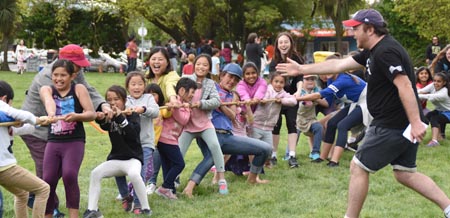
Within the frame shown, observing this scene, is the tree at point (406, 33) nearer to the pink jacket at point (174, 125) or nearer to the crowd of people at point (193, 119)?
the crowd of people at point (193, 119)

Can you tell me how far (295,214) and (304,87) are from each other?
330cm

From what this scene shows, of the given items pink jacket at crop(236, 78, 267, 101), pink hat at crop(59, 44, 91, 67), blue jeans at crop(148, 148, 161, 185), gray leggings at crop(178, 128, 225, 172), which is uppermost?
pink hat at crop(59, 44, 91, 67)

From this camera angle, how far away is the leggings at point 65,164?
573cm

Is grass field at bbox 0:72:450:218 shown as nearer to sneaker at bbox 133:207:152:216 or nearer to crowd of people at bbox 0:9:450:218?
sneaker at bbox 133:207:152:216

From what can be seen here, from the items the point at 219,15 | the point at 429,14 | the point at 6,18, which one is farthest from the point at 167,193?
the point at 6,18

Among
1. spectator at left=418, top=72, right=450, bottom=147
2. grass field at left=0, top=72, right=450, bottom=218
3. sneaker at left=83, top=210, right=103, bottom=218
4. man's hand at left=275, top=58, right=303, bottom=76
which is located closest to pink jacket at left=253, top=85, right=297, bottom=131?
grass field at left=0, top=72, right=450, bottom=218

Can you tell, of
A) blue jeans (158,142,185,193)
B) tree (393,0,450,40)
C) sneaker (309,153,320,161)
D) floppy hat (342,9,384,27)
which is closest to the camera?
floppy hat (342,9,384,27)

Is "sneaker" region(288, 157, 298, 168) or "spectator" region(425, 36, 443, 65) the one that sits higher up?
"spectator" region(425, 36, 443, 65)

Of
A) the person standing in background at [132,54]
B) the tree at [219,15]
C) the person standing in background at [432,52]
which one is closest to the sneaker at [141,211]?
the person standing in background at [432,52]

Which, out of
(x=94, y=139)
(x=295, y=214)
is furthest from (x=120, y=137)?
(x=94, y=139)

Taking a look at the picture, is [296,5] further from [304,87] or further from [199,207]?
[199,207]

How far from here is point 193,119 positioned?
741cm

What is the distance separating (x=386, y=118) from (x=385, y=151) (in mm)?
280

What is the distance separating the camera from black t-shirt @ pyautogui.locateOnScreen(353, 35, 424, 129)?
5.34 meters
